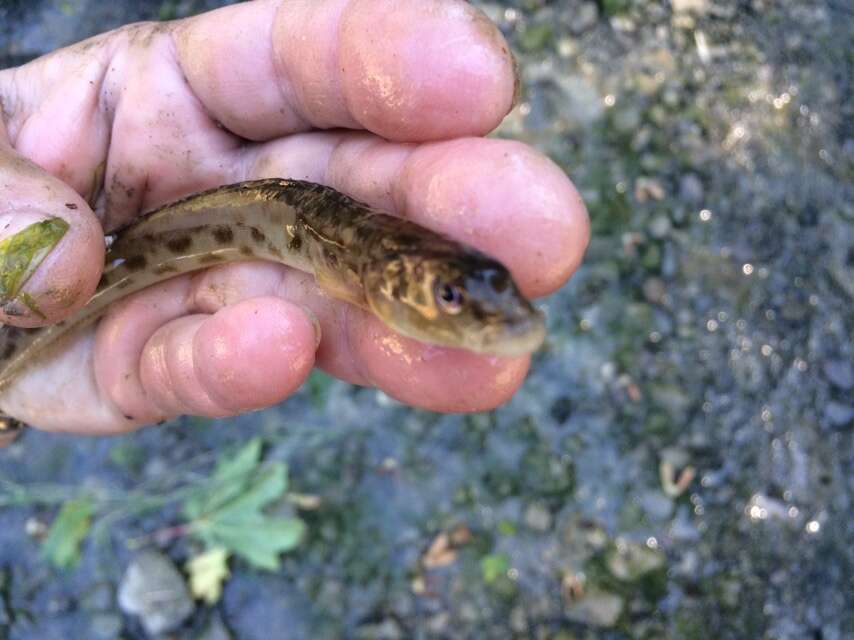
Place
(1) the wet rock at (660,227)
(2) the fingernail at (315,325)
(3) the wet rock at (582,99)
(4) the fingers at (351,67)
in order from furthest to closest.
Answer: (3) the wet rock at (582,99) < (1) the wet rock at (660,227) < (2) the fingernail at (315,325) < (4) the fingers at (351,67)

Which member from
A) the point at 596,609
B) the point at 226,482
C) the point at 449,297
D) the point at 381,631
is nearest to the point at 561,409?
the point at 596,609

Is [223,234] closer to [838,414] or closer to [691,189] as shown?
[691,189]

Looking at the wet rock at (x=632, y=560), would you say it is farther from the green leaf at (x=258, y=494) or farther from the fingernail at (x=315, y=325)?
the fingernail at (x=315, y=325)

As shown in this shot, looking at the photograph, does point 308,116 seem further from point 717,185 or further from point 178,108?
point 717,185

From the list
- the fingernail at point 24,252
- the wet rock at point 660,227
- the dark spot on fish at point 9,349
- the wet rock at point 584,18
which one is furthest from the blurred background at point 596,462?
the fingernail at point 24,252

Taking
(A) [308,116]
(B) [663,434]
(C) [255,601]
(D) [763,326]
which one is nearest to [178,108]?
(A) [308,116]
